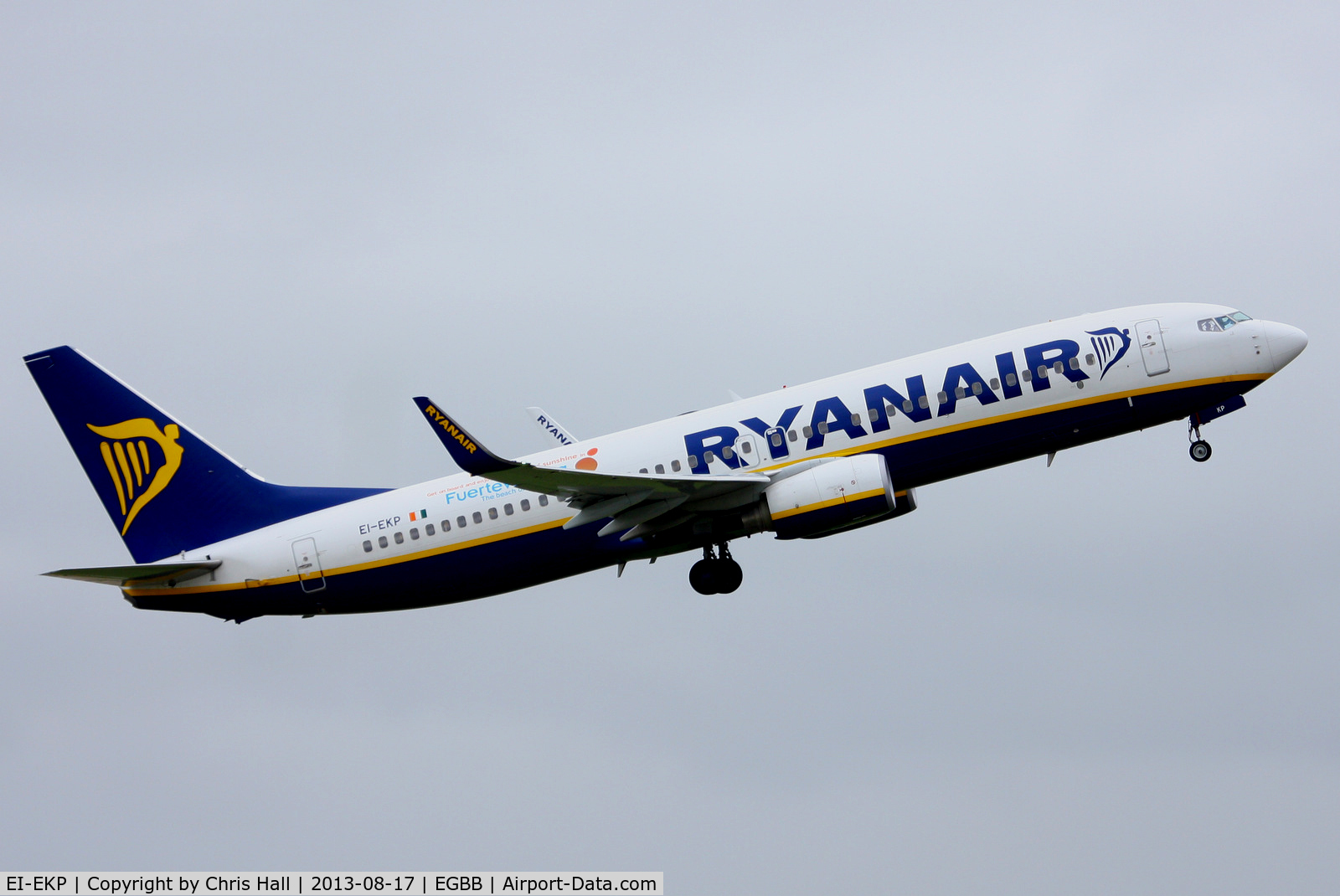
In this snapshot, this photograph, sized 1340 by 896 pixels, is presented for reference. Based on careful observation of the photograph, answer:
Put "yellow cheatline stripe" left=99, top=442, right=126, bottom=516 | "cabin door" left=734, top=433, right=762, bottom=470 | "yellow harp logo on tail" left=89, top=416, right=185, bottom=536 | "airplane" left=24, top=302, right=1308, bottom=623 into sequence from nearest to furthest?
1. "airplane" left=24, top=302, right=1308, bottom=623
2. "cabin door" left=734, top=433, right=762, bottom=470
3. "yellow harp logo on tail" left=89, top=416, right=185, bottom=536
4. "yellow cheatline stripe" left=99, top=442, right=126, bottom=516

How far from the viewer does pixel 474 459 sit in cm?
3162

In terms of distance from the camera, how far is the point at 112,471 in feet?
139

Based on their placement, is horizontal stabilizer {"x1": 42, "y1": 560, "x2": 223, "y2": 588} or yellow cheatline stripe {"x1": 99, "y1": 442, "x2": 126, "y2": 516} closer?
horizontal stabilizer {"x1": 42, "y1": 560, "x2": 223, "y2": 588}

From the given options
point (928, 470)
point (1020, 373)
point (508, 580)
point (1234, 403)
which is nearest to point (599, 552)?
point (508, 580)

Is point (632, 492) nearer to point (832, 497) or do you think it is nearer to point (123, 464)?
point (832, 497)

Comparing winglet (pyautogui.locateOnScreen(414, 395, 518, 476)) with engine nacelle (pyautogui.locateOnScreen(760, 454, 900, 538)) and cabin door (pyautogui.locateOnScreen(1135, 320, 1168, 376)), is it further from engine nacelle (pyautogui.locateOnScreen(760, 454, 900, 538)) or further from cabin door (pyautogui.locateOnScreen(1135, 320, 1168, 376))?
cabin door (pyautogui.locateOnScreen(1135, 320, 1168, 376))

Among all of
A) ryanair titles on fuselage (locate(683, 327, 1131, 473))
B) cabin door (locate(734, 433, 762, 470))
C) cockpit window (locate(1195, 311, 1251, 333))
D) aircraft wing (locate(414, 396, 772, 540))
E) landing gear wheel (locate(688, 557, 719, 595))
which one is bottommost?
landing gear wheel (locate(688, 557, 719, 595))

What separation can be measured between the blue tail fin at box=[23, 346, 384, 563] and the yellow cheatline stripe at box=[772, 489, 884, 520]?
13.1 metres

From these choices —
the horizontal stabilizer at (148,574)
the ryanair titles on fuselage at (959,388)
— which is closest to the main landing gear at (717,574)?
the ryanair titles on fuselage at (959,388)

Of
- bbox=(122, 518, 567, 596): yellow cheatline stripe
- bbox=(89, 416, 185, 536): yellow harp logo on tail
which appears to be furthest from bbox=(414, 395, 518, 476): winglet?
bbox=(89, 416, 185, 536): yellow harp logo on tail

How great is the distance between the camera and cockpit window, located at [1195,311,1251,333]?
121 feet

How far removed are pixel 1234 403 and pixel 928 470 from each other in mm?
8611

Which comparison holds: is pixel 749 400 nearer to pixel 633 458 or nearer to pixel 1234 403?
pixel 633 458

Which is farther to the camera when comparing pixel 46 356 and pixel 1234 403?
pixel 46 356
